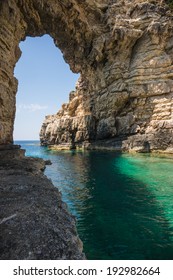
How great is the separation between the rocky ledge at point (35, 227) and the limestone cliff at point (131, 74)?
104 feet

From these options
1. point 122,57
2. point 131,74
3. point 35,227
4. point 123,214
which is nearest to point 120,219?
point 123,214

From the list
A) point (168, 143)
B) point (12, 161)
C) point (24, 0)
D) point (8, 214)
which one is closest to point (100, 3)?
point (24, 0)

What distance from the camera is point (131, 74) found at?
1690 inches

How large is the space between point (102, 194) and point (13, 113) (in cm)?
1503

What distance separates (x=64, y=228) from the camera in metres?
6.18

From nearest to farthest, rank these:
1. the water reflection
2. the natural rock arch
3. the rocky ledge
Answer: the rocky ledge → the water reflection → the natural rock arch

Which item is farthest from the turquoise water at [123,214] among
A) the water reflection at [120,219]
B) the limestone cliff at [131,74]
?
the limestone cliff at [131,74]

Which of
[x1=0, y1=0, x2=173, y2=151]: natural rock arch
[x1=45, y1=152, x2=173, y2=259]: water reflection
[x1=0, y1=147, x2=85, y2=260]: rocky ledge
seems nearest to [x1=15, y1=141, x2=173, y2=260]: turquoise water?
[x1=45, y1=152, x2=173, y2=259]: water reflection

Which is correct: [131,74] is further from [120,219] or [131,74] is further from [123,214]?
[120,219]

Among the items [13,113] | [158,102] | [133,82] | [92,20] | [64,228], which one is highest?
[92,20]

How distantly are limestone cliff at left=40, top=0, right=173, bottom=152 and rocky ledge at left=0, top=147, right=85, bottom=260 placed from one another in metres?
31.6

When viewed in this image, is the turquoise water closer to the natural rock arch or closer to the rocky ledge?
the rocky ledge

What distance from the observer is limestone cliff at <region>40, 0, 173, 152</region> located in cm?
3922
